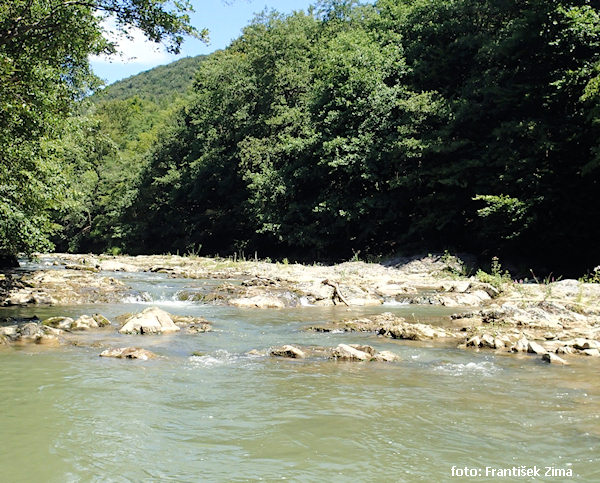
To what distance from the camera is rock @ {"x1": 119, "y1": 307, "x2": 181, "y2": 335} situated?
11414 millimetres

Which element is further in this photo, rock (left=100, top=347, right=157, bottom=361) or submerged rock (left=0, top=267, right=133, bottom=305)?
submerged rock (left=0, top=267, right=133, bottom=305)

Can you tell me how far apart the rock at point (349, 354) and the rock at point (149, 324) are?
4182mm

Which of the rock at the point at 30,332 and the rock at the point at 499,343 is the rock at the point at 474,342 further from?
Answer: the rock at the point at 30,332

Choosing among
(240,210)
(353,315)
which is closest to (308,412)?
(353,315)

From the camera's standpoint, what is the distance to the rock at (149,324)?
11.4 metres

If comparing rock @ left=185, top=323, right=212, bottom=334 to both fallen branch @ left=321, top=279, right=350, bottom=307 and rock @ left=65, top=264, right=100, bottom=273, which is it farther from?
rock @ left=65, top=264, right=100, bottom=273

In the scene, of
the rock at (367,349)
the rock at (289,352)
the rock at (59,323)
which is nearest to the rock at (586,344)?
the rock at (367,349)

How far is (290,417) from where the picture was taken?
604 cm

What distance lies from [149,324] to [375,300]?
7716mm

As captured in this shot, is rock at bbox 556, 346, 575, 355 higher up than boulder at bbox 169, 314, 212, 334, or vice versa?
rock at bbox 556, 346, 575, 355

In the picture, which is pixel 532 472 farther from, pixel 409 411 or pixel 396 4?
pixel 396 4

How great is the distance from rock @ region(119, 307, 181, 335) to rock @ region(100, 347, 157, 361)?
2.27 metres

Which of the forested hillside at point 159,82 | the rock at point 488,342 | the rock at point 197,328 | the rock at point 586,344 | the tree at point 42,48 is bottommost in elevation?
the rock at point 197,328

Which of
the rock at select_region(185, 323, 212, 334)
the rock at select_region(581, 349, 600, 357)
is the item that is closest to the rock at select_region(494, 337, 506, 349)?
the rock at select_region(581, 349, 600, 357)
